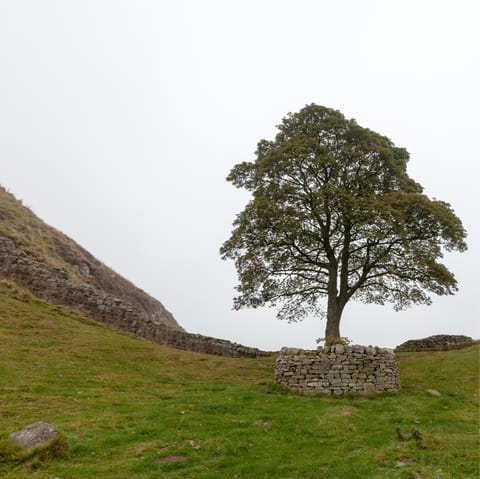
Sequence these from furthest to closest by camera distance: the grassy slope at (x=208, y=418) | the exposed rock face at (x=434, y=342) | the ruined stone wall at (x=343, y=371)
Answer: the exposed rock face at (x=434, y=342), the ruined stone wall at (x=343, y=371), the grassy slope at (x=208, y=418)

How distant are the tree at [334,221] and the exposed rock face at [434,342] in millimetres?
5705

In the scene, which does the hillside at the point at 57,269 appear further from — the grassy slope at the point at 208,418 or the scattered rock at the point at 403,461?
the scattered rock at the point at 403,461

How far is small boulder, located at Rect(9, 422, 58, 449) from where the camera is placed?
10.1 metres

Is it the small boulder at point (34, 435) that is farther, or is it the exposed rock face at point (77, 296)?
the exposed rock face at point (77, 296)

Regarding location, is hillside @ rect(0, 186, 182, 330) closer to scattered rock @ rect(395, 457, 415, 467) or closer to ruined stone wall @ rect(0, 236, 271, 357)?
ruined stone wall @ rect(0, 236, 271, 357)

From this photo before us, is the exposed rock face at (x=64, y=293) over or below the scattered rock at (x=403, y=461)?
over

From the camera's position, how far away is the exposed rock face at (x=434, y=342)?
2961 cm

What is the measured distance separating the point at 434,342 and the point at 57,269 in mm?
26783

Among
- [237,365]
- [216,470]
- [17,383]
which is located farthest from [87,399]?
[237,365]

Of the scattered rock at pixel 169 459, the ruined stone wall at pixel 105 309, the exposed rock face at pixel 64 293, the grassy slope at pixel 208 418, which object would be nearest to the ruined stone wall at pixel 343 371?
the grassy slope at pixel 208 418

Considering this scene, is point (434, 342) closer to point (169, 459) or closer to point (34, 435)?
point (169, 459)

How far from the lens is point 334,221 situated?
25.0 m

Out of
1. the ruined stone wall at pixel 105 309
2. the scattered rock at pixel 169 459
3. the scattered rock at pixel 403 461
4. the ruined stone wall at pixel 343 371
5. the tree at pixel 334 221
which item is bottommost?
the scattered rock at pixel 169 459

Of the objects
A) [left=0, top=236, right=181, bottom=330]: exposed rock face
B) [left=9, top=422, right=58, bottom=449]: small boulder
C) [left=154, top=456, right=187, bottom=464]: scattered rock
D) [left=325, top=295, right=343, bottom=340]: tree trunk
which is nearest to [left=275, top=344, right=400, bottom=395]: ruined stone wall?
[left=325, top=295, right=343, bottom=340]: tree trunk
